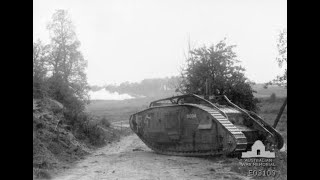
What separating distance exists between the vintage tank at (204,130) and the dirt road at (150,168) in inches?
24.1

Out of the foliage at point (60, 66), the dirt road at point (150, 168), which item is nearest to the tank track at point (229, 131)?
the dirt road at point (150, 168)

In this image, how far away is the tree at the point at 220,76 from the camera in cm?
2083

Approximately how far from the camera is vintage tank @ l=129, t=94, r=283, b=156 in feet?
44.0

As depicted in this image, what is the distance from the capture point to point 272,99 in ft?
130

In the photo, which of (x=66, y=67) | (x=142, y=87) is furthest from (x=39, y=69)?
(x=142, y=87)

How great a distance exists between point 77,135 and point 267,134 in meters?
10.0

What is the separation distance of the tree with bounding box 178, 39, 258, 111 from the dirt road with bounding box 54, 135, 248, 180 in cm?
703

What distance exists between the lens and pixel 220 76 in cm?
2150

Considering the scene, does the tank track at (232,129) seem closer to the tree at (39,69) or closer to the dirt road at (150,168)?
the dirt road at (150,168)

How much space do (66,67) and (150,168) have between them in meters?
17.0

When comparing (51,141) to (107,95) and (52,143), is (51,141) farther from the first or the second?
(107,95)
